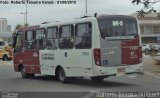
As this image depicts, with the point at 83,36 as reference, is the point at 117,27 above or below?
above

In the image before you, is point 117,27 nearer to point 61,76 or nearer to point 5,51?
point 61,76

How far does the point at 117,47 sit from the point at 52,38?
153 inches

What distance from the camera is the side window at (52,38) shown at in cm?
2225

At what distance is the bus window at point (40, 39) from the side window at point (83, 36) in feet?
11.0

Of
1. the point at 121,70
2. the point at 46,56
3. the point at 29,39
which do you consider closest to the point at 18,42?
the point at 29,39

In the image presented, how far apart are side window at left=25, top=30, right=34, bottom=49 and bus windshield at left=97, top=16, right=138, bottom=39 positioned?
584 cm

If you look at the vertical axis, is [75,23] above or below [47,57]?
above

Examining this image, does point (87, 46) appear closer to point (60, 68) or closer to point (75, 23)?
point (75, 23)

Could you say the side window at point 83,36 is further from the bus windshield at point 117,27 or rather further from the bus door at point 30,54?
the bus door at point 30,54

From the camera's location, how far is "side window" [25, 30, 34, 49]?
2462 centimetres

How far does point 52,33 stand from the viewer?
74.3ft

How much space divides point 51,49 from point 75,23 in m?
2.58

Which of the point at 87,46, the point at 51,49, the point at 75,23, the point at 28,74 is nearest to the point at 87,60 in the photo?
the point at 87,46

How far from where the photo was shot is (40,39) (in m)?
23.7
